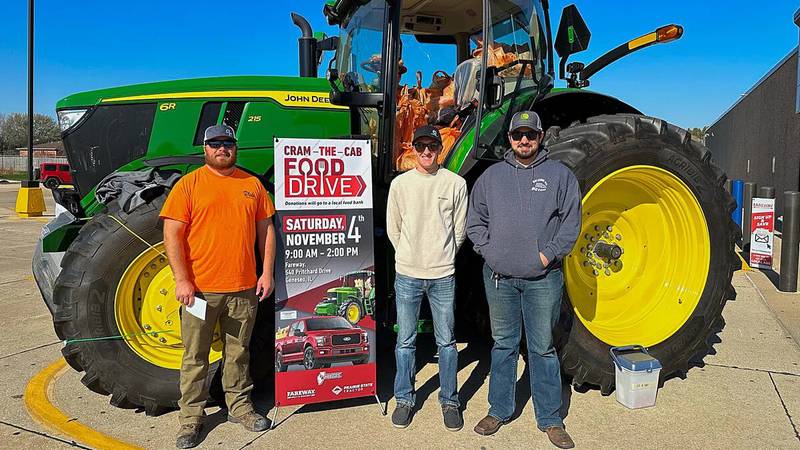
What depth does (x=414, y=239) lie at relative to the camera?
3361mm

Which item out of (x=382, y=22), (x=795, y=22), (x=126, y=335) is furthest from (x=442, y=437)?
(x=795, y=22)

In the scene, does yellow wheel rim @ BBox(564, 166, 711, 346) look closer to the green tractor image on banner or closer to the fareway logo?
the green tractor image on banner

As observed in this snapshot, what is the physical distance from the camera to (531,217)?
3143 millimetres

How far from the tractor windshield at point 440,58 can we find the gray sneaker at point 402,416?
1589 millimetres

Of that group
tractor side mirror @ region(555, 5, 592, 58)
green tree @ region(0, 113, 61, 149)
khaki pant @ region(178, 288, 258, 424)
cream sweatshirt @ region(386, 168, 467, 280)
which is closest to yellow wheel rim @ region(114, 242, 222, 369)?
khaki pant @ region(178, 288, 258, 424)

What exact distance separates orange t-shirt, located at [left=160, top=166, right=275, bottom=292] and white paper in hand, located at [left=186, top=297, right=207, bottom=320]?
66mm

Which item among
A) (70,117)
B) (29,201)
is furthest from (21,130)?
(70,117)

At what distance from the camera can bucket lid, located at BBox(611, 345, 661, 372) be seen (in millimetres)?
3615

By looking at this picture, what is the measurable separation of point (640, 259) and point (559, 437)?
1782 mm

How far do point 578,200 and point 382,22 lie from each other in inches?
69.1

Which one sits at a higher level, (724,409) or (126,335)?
(126,335)

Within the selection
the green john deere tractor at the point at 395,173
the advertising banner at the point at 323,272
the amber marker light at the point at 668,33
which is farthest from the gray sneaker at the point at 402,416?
the amber marker light at the point at 668,33

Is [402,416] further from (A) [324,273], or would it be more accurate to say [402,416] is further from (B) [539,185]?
(B) [539,185]

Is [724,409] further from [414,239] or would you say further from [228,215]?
[228,215]
